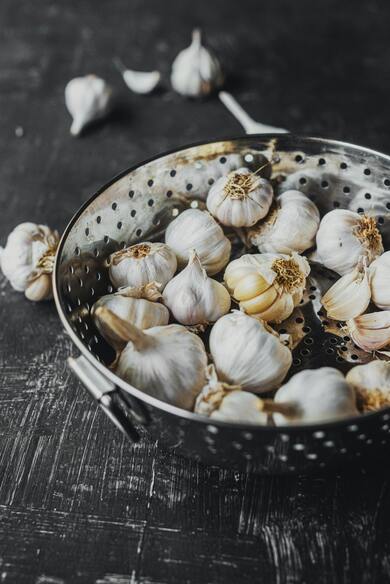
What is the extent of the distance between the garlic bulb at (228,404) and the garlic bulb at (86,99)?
2.41ft

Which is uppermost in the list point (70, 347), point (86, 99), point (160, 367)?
point (86, 99)

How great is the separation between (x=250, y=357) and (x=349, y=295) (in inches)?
7.4

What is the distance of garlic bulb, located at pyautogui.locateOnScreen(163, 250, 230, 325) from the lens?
0.80 metres

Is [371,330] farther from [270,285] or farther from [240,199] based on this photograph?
[240,199]

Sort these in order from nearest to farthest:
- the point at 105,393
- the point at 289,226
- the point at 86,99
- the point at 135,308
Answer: the point at 105,393 < the point at 135,308 < the point at 289,226 < the point at 86,99

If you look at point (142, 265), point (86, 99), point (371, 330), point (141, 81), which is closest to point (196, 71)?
point (141, 81)

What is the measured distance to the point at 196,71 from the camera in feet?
4.25

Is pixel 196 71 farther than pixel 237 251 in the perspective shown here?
Yes

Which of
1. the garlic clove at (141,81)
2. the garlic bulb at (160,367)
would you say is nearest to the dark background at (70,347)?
the garlic clove at (141,81)

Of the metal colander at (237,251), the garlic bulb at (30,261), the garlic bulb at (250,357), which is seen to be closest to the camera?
the metal colander at (237,251)

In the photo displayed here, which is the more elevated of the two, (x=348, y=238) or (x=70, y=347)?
(x=348, y=238)

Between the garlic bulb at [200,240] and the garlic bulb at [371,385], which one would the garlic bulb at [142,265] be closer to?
the garlic bulb at [200,240]

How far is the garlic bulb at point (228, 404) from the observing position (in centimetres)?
65

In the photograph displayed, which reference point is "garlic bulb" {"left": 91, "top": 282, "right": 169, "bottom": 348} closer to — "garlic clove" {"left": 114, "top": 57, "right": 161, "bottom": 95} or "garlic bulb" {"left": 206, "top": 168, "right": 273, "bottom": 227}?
"garlic bulb" {"left": 206, "top": 168, "right": 273, "bottom": 227}
